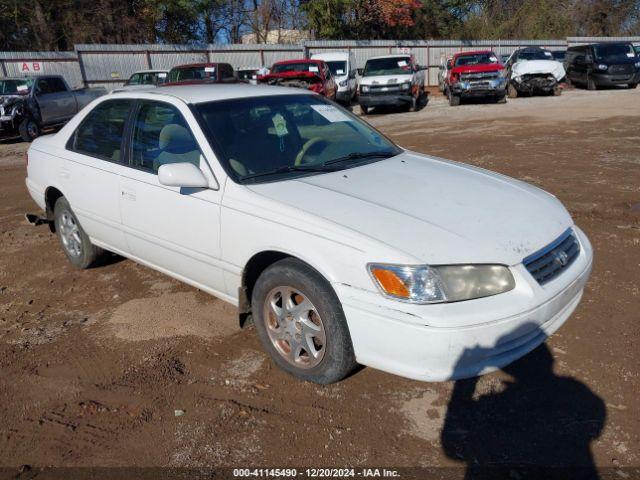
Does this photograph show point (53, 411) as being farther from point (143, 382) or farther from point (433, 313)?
point (433, 313)

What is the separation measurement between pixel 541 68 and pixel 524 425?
64.9 feet

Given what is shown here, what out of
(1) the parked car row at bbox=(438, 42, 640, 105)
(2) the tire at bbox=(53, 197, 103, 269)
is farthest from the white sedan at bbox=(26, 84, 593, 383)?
(1) the parked car row at bbox=(438, 42, 640, 105)

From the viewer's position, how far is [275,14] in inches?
1379

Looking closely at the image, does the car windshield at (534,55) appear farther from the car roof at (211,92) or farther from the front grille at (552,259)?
the front grille at (552,259)

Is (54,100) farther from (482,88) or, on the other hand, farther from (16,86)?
(482,88)

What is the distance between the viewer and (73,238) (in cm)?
498

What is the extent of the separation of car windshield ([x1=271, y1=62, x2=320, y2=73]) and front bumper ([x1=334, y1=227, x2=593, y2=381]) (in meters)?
16.3

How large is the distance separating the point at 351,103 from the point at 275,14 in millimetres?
15431

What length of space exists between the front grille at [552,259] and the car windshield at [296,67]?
51.9ft

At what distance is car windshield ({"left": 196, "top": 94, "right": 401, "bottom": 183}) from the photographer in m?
3.47

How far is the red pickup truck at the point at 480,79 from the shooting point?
1828cm

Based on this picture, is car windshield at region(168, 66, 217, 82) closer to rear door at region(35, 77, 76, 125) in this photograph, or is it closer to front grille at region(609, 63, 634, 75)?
rear door at region(35, 77, 76, 125)

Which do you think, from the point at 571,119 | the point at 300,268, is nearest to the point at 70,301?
the point at 300,268

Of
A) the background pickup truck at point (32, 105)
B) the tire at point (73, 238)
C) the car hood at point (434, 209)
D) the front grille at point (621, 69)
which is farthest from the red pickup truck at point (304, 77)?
the car hood at point (434, 209)
